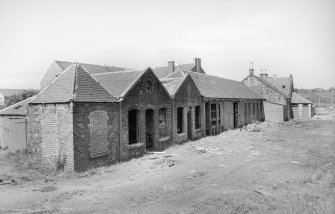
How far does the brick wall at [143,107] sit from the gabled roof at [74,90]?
1.33m

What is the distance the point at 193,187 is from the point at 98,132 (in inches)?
218

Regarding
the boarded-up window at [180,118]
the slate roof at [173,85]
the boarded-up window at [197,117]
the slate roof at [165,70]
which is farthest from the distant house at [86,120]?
the slate roof at [165,70]

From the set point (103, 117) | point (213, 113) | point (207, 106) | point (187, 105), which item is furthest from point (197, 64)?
point (103, 117)

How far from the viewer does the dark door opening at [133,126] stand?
1630 cm

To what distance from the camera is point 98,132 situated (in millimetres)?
13406

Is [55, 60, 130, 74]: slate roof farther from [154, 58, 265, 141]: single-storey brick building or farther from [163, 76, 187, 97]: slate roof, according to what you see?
[163, 76, 187, 97]: slate roof

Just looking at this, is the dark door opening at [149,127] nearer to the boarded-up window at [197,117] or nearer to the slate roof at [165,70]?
the boarded-up window at [197,117]

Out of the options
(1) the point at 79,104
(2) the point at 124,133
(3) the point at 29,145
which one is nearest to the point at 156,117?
(2) the point at 124,133

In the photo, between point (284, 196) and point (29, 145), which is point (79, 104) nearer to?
point (29, 145)

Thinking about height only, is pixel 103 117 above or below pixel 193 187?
above

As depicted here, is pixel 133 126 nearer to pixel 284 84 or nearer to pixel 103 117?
pixel 103 117

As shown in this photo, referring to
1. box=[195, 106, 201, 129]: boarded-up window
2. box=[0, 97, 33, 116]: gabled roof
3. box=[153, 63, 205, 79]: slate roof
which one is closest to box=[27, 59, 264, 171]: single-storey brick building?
box=[195, 106, 201, 129]: boarded-up window

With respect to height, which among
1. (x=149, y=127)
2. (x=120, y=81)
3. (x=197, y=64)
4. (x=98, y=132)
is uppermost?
(x=197, y=64)

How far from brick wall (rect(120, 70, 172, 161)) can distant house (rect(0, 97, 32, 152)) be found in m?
6.79
